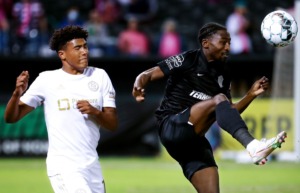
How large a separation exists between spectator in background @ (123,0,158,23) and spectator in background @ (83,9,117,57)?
914 millimetres

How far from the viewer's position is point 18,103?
273 inches

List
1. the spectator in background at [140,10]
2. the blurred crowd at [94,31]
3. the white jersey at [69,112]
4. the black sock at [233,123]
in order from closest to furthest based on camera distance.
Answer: the black sock at [233,123], the white jersey at [69,112], the blurred crowd at [94,31], the spectator in background at [140,10]

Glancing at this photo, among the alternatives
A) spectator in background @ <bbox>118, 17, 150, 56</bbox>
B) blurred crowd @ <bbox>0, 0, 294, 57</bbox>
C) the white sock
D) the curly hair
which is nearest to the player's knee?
the white sock

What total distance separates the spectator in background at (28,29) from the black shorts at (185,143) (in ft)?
39.9

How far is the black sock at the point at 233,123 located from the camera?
671 centimetres

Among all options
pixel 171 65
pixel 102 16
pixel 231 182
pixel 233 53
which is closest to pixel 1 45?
pixel 102 16

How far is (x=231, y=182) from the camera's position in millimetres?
13641

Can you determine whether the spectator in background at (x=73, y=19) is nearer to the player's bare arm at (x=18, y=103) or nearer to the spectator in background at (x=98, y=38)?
the spectator in background at (x=98, y=38)

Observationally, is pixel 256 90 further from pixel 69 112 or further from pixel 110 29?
pixel 110 29

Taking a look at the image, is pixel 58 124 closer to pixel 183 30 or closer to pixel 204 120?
pixel 204 120

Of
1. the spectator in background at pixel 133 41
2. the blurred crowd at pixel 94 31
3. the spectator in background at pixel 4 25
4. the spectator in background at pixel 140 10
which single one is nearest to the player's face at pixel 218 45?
the blurred crowd at pixel 94 31

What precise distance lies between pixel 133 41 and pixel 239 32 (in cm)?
259

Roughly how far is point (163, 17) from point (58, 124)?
15.4 m

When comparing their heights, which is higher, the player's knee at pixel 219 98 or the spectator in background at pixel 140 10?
the spectator in background at pixel 140 10
